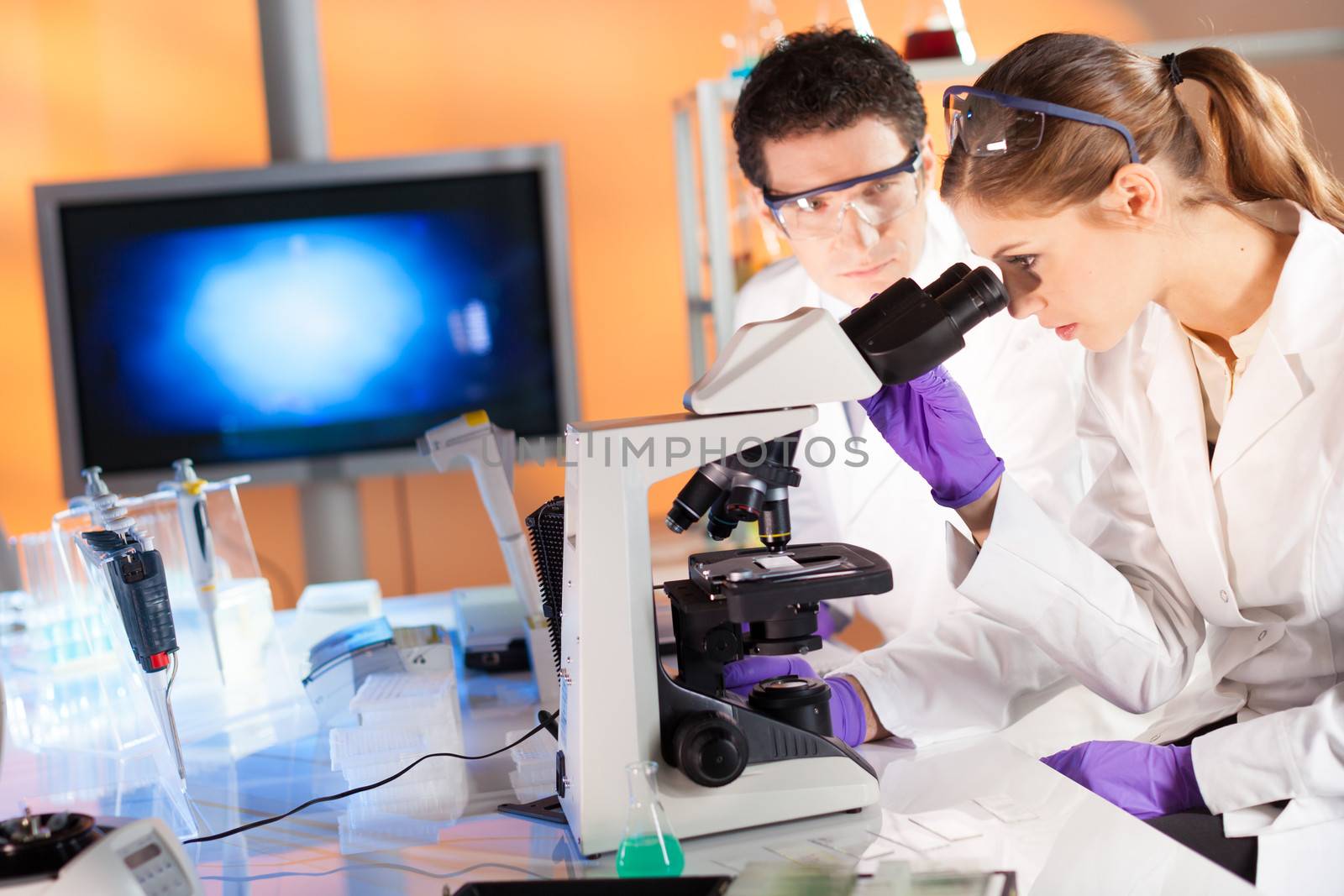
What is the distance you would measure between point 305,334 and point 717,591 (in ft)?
9.17

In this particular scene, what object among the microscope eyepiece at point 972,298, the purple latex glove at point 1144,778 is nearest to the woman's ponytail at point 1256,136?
the microscope eyepiece at point 972,298

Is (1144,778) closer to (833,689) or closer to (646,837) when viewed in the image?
(833,689)

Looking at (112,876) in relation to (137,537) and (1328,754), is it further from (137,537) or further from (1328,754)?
(1328,754)

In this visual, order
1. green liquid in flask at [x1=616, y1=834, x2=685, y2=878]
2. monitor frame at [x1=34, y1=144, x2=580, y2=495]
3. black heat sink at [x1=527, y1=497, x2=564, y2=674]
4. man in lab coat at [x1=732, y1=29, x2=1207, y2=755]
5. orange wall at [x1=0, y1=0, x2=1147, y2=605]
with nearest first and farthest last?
green liquid in flask at [x1=616, y1=834, x2=685, y2=878] < black heat sink at [x1=527, y1=497, x2=564, y2=674] < man in lab coat at [x1=732, y1=29, x2=1207, y2=755] < monitor frame at [x1=34, y1=144, x2=580, y2=495] < orange wall at [x1=0, y1=0, x2=1147, y2=605]

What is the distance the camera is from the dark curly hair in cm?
181

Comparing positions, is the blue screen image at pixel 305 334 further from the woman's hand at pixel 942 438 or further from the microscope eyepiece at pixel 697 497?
the microscope eyepiece at pixel 697 497

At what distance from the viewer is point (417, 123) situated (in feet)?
12.4

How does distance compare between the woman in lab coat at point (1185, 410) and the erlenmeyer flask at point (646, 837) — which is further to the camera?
the woman in lab coat at point (1185, 410)

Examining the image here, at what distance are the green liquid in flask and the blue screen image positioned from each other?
268 cm

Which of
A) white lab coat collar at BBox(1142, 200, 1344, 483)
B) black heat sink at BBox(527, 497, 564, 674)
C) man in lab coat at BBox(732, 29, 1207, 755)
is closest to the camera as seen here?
black heat sink at BBox(527, 497, 564, 674)

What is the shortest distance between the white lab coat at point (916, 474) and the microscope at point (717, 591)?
0.74 m

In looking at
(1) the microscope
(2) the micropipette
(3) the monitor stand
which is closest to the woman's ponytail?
(1) the microscope

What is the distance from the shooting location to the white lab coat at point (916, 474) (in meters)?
1.85

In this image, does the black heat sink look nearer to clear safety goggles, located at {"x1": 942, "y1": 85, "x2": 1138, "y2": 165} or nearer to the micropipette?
the micropipette
